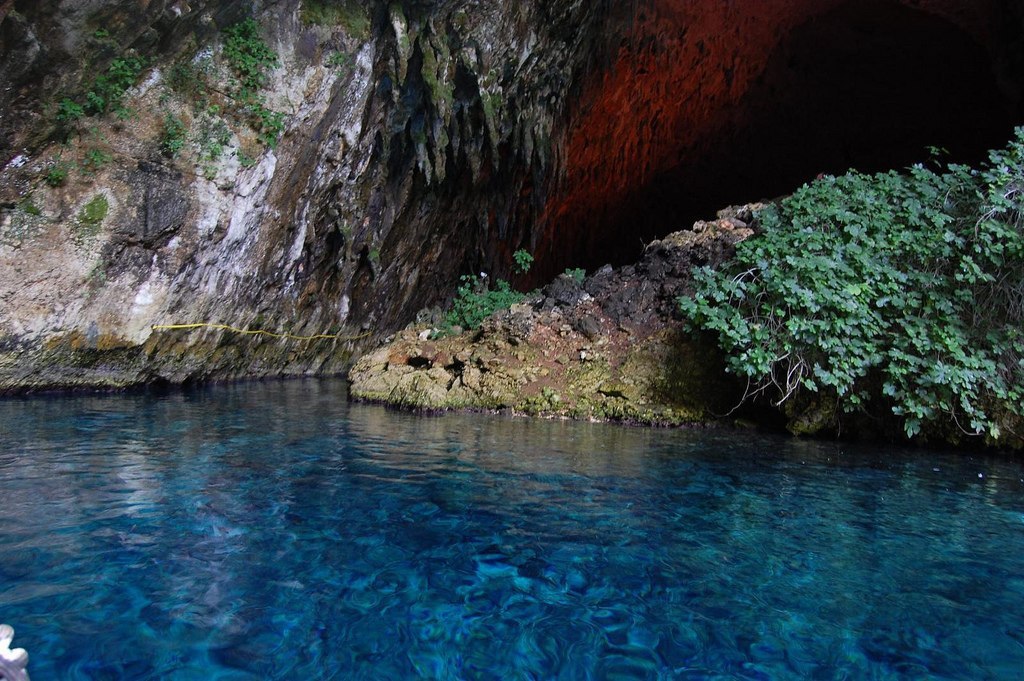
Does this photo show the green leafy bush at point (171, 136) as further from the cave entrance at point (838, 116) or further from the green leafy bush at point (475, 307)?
the cave entrance at point (838, 116)

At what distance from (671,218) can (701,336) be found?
12256 mm

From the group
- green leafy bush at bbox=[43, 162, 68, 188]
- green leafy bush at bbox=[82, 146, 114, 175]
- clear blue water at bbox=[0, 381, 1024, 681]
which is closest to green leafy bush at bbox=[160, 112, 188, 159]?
green leafy bush at bbox=[82, 146, 114, 175]

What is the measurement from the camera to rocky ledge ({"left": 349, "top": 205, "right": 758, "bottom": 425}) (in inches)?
294

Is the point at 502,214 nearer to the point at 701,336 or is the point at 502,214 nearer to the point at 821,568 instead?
the point at 701,336

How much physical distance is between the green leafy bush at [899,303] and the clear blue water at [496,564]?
1.14 meters

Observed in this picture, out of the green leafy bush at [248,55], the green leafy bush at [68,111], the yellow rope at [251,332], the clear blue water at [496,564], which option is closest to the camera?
the clear blue water at [496,564]

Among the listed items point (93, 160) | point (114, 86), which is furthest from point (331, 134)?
point (93, 160)

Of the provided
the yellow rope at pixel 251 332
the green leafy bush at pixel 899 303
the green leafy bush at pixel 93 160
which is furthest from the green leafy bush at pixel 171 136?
the green leafy bush at pixel 899 303

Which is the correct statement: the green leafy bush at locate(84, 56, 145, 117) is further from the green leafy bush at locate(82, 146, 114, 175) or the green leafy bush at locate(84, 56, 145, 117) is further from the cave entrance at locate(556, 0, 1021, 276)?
the cave entrance at locate(556, 0, 1021, 276)

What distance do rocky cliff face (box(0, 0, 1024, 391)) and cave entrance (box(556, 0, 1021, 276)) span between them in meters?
0.09

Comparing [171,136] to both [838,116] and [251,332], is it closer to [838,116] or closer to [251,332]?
[251,332]

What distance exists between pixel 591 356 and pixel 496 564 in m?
5.34

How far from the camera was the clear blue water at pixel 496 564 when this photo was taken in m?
2.18

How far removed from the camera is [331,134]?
9.61 m
